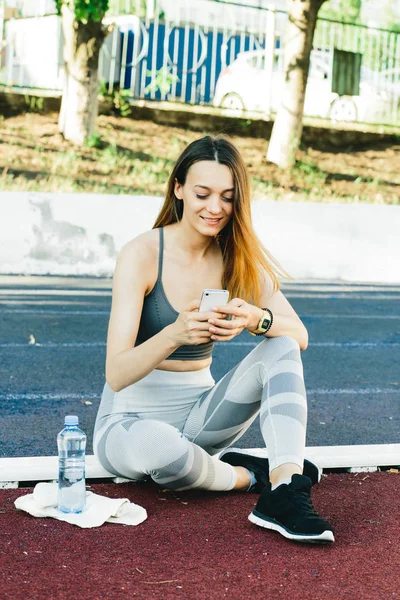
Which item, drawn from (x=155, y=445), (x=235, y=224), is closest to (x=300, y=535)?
(x=155, y=445)

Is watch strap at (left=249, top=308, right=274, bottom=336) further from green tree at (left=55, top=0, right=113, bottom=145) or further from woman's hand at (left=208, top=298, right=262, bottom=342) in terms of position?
green tree at (left=55, top=0, right=113, bottom=145)

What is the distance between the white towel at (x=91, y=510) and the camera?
12.6 ft

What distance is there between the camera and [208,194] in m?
4.15

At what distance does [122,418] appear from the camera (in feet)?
13.8

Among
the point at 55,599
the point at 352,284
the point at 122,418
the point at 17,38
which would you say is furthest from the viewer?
the point at 17,38

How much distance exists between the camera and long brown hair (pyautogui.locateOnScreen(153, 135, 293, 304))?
13.7ft

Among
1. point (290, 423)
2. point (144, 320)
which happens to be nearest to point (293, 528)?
point (290, 423)

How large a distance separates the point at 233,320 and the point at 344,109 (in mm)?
20650

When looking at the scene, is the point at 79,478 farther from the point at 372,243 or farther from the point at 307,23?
the point at 307,23

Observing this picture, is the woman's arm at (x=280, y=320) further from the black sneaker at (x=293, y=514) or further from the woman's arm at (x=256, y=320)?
the black sneaker at (x=293, y=514)

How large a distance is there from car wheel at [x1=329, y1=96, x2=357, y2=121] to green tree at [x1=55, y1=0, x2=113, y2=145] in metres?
6.51

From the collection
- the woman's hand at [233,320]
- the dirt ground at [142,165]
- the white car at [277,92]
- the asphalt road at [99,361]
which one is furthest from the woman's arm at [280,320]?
the white car at [277,92]

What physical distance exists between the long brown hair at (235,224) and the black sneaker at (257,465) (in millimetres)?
713

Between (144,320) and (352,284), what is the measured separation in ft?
36.6
